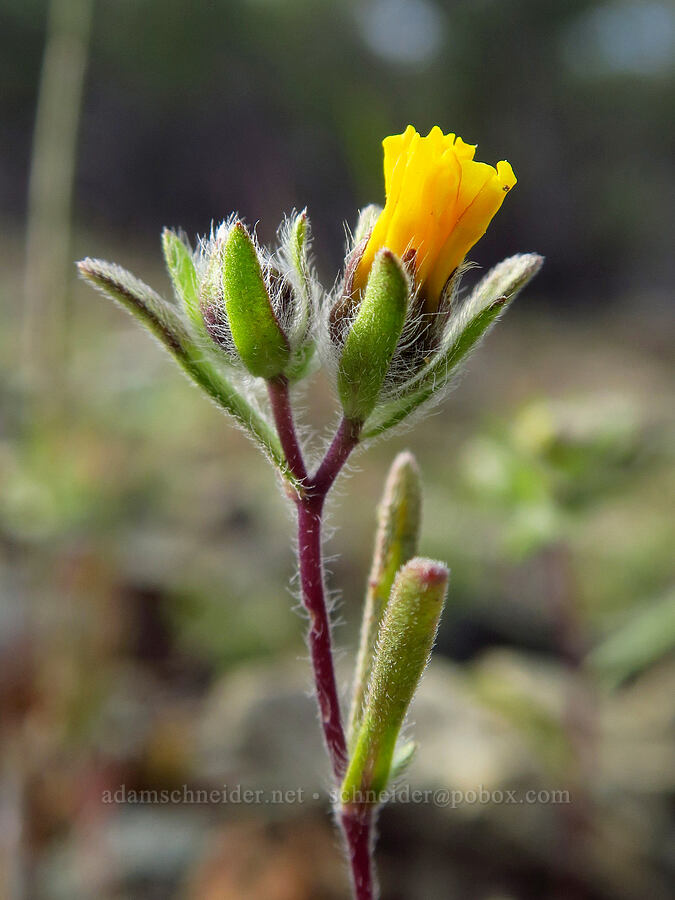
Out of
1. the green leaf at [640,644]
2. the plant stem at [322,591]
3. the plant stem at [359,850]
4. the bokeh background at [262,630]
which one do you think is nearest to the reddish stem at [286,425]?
the plant stem at [322,591]

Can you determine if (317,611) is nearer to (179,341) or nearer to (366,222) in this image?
(179,341)

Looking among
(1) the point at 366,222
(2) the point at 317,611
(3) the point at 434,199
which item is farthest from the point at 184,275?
(2) the point at 317,611

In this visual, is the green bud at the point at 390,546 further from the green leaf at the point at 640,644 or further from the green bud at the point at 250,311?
the green leaf at the point at 640,644

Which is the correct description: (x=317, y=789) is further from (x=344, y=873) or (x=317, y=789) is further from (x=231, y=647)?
(x=231, y=647)

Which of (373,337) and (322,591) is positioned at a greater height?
(373,337)

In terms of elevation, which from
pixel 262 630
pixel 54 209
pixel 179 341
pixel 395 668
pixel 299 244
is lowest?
pixel 262 630

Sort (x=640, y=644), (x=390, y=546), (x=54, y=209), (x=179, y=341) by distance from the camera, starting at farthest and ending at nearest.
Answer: (x=54, y=209) < (x=640, y=644) < (x=390, y=546) < (x=179, y=341)

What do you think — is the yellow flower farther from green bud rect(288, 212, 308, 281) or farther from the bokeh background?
the bokeh background
